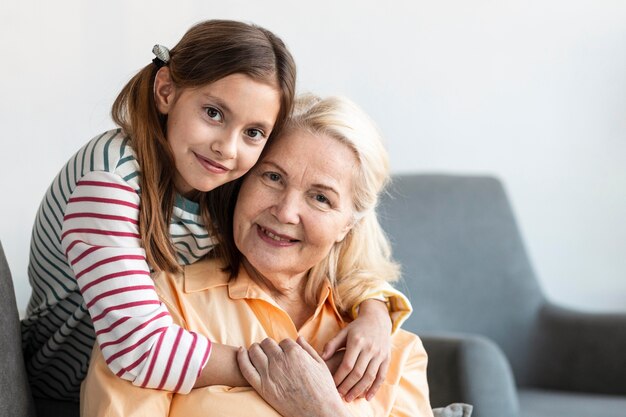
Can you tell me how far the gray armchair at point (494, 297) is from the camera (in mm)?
2756

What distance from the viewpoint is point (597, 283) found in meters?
3.55

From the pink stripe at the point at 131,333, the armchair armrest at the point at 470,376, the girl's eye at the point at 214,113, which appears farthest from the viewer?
the armchair armrest at the point at 470,376

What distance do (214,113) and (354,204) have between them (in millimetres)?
369

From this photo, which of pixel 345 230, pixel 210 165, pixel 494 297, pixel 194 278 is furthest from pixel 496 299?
pixel 210 165

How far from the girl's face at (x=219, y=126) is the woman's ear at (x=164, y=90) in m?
0.01

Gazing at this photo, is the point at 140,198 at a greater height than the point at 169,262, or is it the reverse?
the point at 140,198

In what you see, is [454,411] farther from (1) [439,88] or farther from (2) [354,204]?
(1) [439,88]

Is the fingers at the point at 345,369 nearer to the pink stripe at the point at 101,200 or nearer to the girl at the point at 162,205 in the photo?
the girl at the point at 162,205

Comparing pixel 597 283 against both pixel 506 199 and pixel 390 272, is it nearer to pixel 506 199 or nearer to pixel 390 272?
pixel 506 199

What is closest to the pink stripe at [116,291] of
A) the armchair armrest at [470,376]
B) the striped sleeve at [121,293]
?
the striped sleeve at [121,293]

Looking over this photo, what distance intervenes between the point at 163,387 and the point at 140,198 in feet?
1.06

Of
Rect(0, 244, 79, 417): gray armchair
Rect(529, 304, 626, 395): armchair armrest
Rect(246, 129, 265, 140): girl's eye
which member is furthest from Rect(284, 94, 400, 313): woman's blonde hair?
Rect(529, 304, 626, 395): armchair armrest

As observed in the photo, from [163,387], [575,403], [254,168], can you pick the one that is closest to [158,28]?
[254,168]

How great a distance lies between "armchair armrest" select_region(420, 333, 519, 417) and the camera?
221 cm
